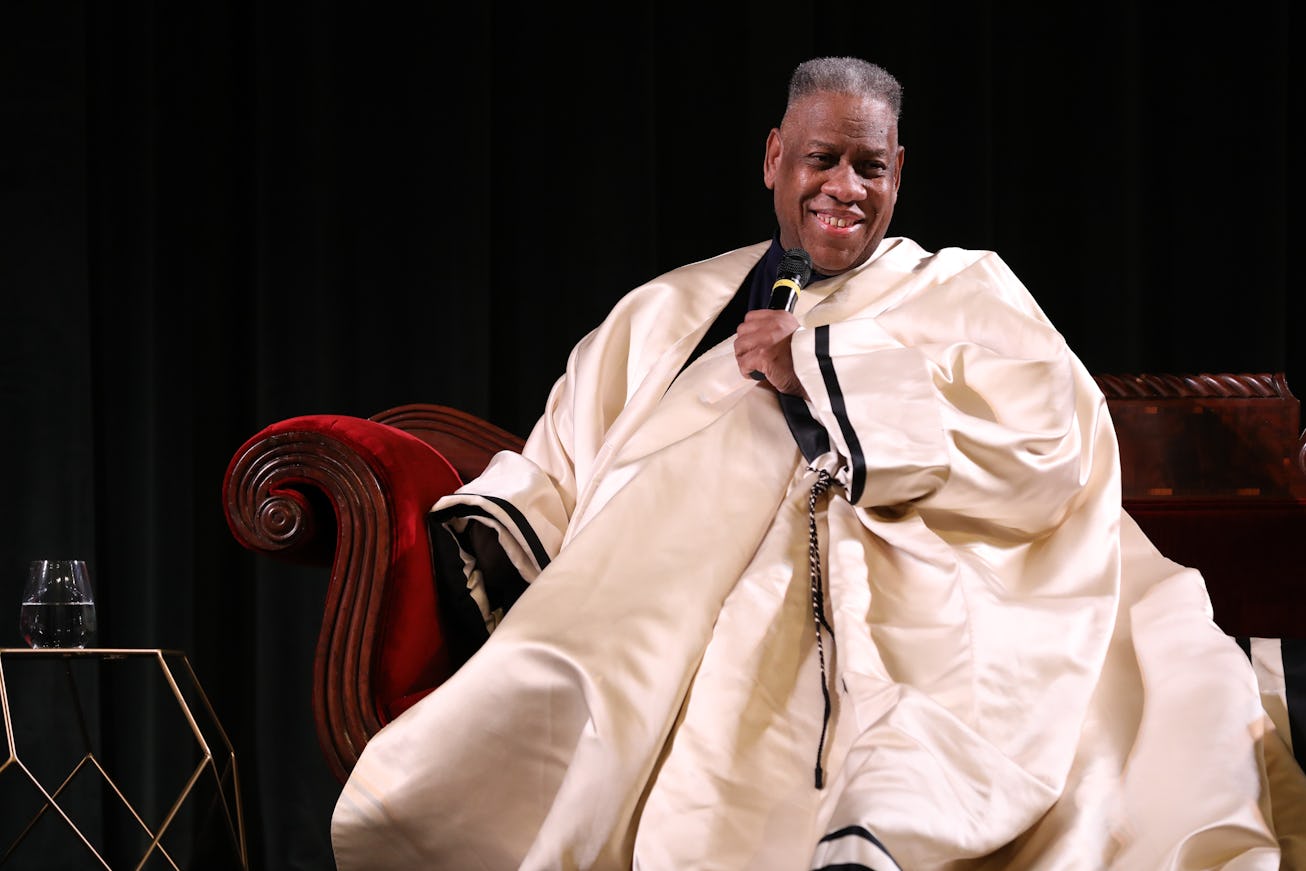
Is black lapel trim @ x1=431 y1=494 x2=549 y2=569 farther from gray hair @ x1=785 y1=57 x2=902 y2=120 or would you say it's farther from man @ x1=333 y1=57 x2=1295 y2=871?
gray hair @ x1=785 y1=57 x2=902 y2=120

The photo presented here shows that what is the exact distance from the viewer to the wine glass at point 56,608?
2203mm

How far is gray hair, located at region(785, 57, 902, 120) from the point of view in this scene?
2057 mm

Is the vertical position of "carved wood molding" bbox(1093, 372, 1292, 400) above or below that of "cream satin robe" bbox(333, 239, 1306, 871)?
above

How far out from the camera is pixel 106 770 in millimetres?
2951

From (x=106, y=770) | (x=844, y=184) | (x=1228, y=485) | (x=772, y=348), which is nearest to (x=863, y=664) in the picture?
(x=772, y=348)

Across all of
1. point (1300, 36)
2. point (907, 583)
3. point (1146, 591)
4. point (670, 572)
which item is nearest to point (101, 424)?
point (670, 572)

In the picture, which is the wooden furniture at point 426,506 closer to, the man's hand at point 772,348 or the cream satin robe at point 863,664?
the cream satin robe at point 863,664

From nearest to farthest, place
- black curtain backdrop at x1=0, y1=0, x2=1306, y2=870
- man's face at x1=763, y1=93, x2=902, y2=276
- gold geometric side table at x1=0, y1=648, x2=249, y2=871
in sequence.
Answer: man's face at x1=763, y1=93, x2=902, y2=276
gold geometric side table at x1=0, y1=648, x2=249, y2=871
black curtain backdrop at x1=0, y1=0, x2=1306, y2=870

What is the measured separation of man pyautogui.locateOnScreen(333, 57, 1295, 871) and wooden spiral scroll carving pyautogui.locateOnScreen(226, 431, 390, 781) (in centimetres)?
14

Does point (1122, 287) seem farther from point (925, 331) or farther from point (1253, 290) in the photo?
point (925, 331)

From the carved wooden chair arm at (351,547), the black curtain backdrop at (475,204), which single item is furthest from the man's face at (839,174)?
the black curtain backdrop at (475,204)

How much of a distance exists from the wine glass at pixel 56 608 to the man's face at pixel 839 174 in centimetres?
138

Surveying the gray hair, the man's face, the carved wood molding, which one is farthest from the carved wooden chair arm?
the carved wood molding

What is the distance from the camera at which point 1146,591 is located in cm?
Answer: 171
